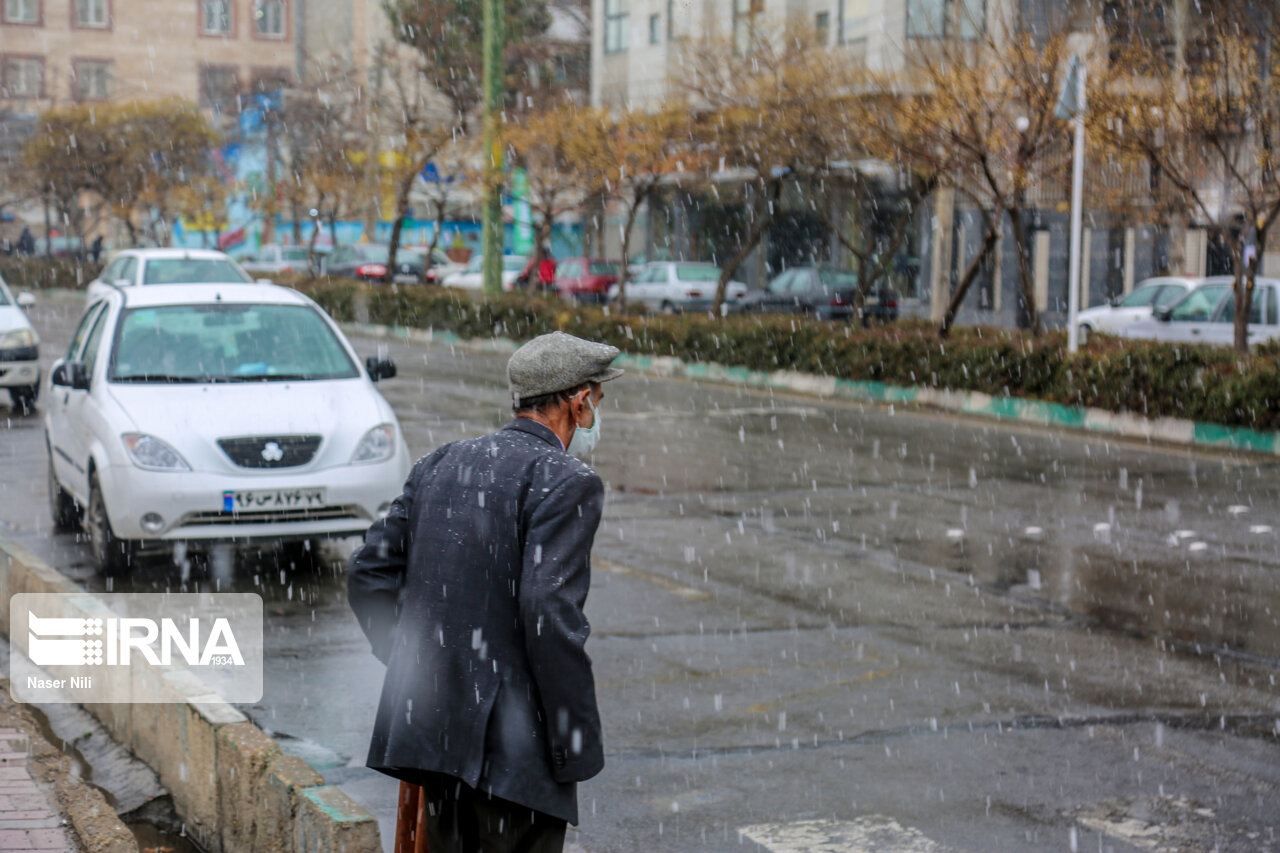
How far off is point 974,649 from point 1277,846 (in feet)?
8.98

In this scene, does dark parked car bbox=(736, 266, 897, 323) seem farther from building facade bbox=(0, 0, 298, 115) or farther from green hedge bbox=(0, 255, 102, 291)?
building facade bbox=(0, 0, 298, 115)

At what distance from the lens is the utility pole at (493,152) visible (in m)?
30.2

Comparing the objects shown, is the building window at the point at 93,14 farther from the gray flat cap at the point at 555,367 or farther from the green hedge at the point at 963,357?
the gray flat cap at the point at 555,367

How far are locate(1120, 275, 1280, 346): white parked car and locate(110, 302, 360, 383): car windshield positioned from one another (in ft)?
45.8

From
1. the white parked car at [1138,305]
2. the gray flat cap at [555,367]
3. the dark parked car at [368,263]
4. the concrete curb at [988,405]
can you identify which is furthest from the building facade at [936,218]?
the gray flat cap at [555,367]

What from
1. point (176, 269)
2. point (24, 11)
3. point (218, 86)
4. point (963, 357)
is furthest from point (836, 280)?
point (24, 11)

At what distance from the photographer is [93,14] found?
8169cm

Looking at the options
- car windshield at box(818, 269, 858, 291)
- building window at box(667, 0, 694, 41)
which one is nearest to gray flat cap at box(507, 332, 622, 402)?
car windshield at box(818, 269, 858, 291)

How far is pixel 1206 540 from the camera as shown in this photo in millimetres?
11383

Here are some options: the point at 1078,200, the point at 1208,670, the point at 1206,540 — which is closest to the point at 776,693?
the point at 1208,670

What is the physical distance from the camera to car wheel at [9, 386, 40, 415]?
18873 millimetres

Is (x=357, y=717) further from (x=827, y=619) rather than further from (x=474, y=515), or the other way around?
(x=474, y=515)

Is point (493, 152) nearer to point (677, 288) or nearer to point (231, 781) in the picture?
point (677, 288)

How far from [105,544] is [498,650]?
6670 millimetres
